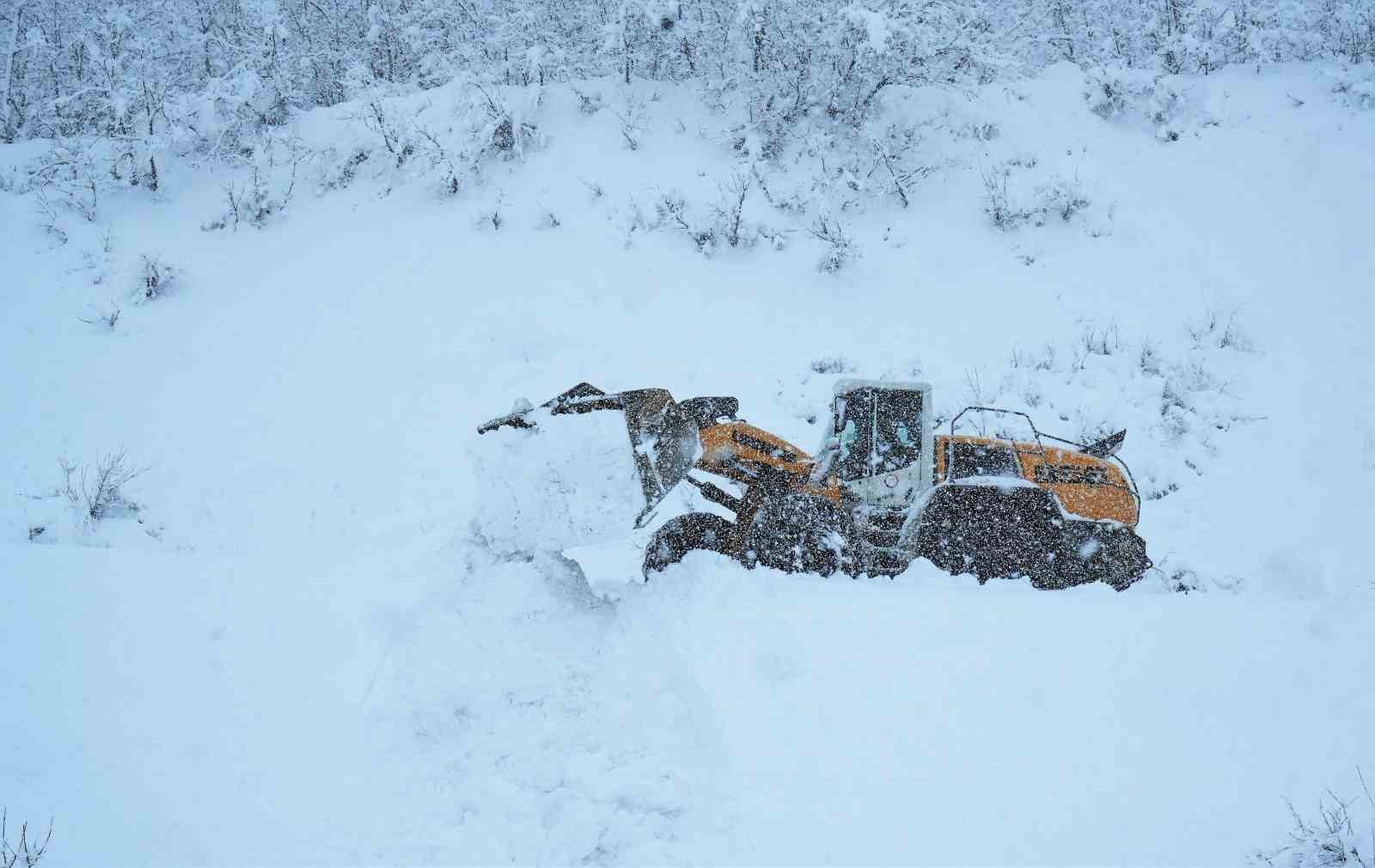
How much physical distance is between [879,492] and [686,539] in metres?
1.89

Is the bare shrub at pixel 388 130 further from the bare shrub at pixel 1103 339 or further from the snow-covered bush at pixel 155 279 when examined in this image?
the bare shrub at pixel 1103 339

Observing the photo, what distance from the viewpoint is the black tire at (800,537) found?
6.34 m

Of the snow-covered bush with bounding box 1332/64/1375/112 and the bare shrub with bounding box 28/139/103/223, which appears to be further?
Result: the bare shrub with bounding box 28/139/103/223

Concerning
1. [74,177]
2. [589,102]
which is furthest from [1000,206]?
[74,177]

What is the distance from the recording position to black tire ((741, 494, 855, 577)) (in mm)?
6336

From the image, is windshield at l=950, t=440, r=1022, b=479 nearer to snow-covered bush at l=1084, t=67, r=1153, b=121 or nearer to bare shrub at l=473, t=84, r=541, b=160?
bare shrub at l=473, t=84, r=541, b=160

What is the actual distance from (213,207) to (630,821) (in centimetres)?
1491

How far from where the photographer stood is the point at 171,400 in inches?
440

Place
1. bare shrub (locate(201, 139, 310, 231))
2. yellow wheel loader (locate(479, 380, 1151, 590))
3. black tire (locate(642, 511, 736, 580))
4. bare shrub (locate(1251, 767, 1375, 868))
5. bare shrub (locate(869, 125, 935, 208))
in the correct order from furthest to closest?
bare shrub (locate(201, 139, 310, 231))
bare shrub (locate(869, 125, 935, 208))
black tire (locate(642, 511, 736, 580))
yellow wheel loader (locate(479, 380, 1151, 590))
bare shrub (locate(1251, 767, 1375, 868))

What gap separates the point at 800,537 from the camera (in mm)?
6379

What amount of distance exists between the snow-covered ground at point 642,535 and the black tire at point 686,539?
369 mm

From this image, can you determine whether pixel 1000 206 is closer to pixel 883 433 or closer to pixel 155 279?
pixel 883 433

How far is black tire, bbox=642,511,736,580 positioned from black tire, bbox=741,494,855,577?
0.72ft

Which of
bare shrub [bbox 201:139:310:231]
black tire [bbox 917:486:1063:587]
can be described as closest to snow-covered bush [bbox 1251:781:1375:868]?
black tire [bbox 917:486:1063:587]
